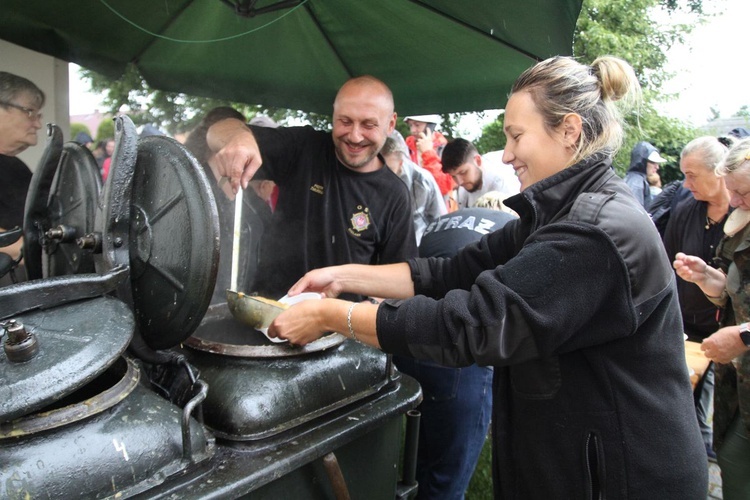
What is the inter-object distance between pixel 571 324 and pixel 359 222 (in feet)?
5.51

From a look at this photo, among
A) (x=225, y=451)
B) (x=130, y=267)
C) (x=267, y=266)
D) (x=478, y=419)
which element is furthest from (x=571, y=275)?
(x=267, y=266)

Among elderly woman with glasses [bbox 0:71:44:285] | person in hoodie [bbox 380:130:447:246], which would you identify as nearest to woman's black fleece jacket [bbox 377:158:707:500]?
elderly woman with glasses [bbox 0:71:44:285]

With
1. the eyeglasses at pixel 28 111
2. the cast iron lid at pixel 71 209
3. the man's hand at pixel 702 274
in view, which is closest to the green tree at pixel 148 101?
the eyeglasses at pixel 28 111

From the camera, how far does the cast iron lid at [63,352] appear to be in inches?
41.4

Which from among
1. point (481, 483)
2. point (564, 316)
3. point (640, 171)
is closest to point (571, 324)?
point (564, 316)

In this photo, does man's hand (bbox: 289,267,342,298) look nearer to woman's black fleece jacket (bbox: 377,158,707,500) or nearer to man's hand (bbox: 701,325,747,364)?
woman's black fleece jacket (bbox: 377,158,707,500)

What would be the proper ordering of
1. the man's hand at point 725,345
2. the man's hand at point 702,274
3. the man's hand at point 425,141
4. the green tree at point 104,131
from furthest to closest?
the man's hand at point 425,141 < the green tree at point 104,131 < the man's hand at point 702,274 < the man's hand at point 725,345

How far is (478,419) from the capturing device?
2.85 m

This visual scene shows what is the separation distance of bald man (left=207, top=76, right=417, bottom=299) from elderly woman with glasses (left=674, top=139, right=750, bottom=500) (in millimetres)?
1569

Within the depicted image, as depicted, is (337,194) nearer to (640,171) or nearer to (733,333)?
(733,333)

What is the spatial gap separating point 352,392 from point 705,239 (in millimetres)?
3503

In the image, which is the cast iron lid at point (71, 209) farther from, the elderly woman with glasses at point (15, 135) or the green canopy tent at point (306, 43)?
the green canopy tent at point (306, 43)

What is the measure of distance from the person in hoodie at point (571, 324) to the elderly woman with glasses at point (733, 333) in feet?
3.82

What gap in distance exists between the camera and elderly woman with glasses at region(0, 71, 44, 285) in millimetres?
2865
